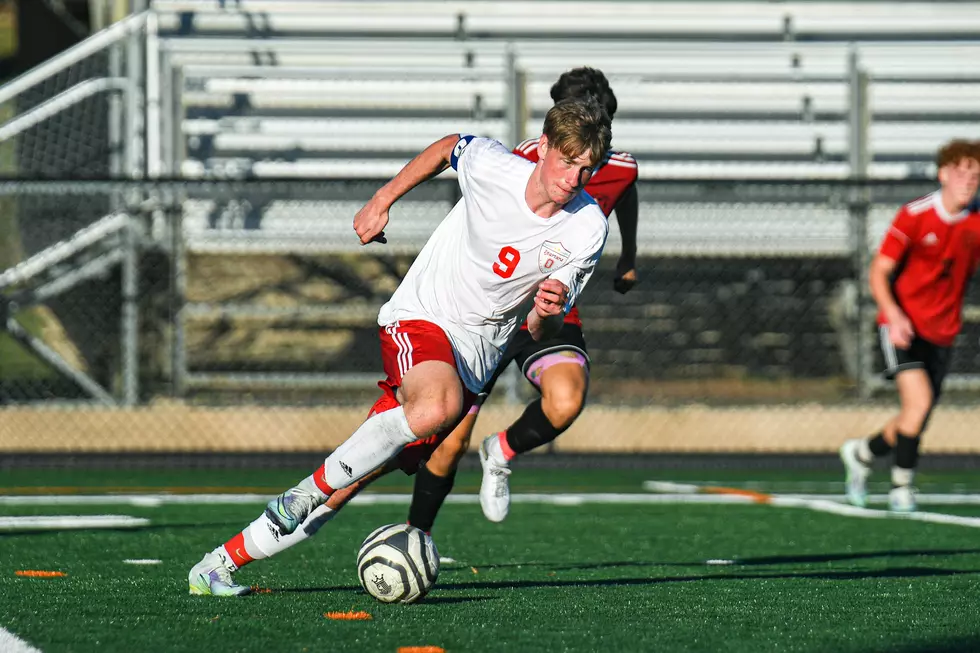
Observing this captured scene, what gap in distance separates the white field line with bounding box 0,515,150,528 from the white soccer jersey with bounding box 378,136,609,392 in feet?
8.99

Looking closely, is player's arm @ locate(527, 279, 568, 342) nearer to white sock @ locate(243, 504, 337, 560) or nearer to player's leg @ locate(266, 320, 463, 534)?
player's leg @ locate(266, 320, 463, 534)

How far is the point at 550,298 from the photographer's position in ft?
15.6

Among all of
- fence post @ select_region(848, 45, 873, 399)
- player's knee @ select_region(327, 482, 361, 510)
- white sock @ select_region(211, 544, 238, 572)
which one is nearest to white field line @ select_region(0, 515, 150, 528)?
white sock @ select_region(211, 544, 238, 572)

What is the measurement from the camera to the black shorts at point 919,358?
29.2ft

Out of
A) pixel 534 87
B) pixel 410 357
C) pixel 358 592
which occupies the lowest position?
pixel 358 592

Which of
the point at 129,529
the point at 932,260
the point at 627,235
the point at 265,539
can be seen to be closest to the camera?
the point at 265,539

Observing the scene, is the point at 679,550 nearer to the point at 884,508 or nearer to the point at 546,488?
the point at 884,508

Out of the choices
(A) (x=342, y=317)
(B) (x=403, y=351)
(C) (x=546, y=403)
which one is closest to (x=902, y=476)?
(C) (x=546, y=403)

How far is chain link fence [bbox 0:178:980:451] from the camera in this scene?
11.7m

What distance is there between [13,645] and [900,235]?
5.93 metres

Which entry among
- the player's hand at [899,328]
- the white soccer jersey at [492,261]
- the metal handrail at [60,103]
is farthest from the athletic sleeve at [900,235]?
the metal handrail at [60,103]

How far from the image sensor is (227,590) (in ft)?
16.4

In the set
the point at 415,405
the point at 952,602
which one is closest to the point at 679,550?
the point at 952,602

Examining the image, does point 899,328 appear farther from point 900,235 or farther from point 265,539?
point 265,539
